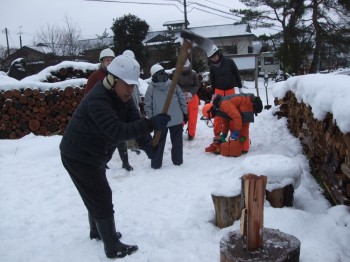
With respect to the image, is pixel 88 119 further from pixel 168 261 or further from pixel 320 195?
pixel 320 195

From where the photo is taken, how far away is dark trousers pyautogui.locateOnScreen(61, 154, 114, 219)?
3057 millimetres

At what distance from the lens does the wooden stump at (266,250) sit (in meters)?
2.37

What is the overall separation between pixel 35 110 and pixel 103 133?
7.20 m

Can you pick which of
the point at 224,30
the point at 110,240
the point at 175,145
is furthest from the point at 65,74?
the point at 224,30

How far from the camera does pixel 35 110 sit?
374 inches

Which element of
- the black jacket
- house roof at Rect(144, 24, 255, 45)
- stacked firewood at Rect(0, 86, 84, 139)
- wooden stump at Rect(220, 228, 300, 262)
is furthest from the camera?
house roof at Rect(144, 24, 255, 45)

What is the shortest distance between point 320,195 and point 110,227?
2.50 meters

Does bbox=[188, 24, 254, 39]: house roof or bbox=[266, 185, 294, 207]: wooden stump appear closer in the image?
bbox=[266, 185, 294, 207]: wooden stump

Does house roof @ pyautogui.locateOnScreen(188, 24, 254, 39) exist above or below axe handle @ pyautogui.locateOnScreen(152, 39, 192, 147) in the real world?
above

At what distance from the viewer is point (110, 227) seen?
3.22m

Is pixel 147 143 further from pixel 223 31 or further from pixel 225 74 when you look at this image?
pixel 223 31

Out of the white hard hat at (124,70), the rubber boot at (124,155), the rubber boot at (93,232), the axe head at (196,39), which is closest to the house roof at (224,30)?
the rubber boot at (124,155)

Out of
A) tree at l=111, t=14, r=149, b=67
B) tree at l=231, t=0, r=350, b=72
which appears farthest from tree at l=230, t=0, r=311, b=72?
tree at l=111, t=14, r=149, b=67

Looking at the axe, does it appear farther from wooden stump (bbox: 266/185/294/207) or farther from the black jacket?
wooden stump (bbox: 266/185/294/207)
